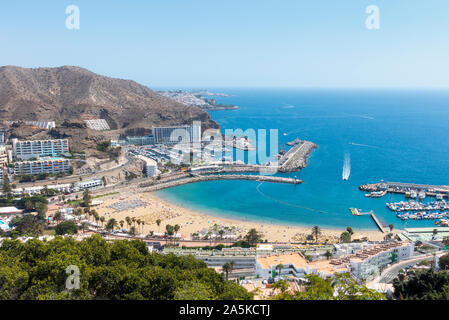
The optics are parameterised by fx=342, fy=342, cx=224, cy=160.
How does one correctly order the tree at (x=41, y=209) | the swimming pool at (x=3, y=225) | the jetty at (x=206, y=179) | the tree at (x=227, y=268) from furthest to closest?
1. the jetty at (x=206, y=179)
2. the tree at (x=41, y=209)
3. the swimming pool at (x=3, y=225)
4. the tree at (x=227, y=268)

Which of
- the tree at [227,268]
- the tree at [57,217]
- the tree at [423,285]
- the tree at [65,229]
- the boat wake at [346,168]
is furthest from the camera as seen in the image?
the boat wake at [346,168]

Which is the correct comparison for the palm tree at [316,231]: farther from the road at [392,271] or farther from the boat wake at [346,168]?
the boat wake at [346,168]

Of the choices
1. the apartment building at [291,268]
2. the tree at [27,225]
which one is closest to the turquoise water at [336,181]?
Answer: the apartment building at [291,268]

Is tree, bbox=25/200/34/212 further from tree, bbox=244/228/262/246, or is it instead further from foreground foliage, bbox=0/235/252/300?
tree, bbox=244/228/262/246

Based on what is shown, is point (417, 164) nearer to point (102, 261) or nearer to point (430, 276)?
point (430, 276)

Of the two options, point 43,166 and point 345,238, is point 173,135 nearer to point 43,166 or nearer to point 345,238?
point 43,166

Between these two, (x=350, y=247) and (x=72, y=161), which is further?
(x=72, y=161)

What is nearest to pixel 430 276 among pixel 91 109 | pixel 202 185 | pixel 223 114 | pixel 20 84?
pixel 202 185
